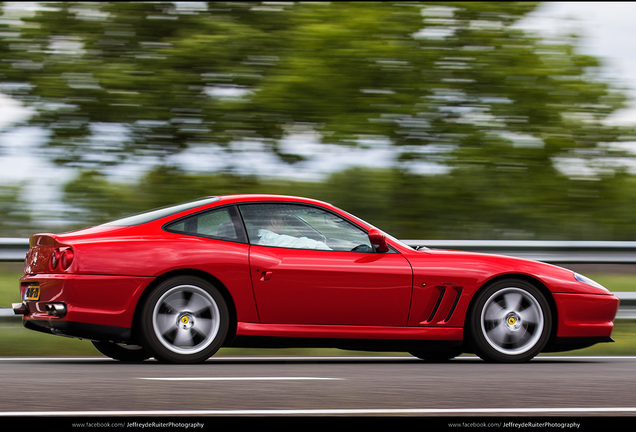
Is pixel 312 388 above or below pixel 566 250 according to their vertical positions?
above

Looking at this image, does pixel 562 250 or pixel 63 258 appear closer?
pixel 63 258

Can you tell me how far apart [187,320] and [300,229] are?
1104 millimetres

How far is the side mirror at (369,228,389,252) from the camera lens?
20.4 feet

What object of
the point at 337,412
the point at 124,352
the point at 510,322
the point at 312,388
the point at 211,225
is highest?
the point at 211,225

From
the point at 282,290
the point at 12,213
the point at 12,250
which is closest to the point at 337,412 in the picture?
the point at 282,290

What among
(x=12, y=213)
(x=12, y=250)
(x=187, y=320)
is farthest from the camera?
(x=12, y=213)

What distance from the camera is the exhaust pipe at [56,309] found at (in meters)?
5.69

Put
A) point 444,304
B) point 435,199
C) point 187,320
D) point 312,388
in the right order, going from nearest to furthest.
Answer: point 312,388 < point 187,320 < point 444,304 < point 435,199

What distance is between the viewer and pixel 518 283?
643cm

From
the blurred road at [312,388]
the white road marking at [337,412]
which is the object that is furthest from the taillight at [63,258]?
the white road marking at [337,412]

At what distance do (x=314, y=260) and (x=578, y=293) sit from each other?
83.2 inches

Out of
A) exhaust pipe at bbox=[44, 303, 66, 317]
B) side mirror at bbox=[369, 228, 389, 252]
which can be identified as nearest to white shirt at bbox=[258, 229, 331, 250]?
side mirror at bbox=[369, 228, 389, 252]

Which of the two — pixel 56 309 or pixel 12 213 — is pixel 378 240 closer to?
pixel 56 309

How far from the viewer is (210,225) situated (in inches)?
244
